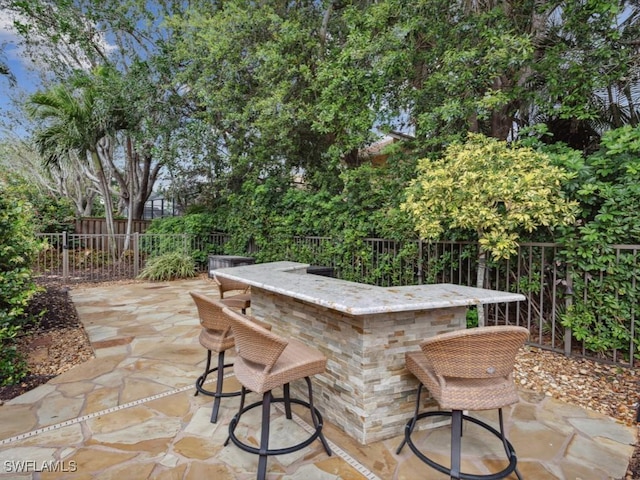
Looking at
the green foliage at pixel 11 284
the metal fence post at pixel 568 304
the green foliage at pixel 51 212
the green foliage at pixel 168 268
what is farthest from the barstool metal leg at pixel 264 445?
the green foliage at pixel 51 212

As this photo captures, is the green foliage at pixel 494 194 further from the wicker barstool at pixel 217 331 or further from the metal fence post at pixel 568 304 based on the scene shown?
the wicker barstool at pixel 217 331

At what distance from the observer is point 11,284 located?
3480 millimetres

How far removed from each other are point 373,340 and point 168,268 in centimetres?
824

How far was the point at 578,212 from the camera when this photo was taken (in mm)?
3553

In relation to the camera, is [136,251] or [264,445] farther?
[136,251]

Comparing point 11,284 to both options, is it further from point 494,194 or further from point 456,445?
point 494,194

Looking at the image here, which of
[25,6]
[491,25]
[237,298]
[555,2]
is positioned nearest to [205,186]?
[25,6]

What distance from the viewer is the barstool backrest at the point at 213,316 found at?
268 cm

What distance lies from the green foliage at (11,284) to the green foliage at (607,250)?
558 centimetres

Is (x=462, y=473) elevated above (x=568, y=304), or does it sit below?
below
